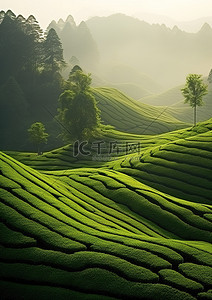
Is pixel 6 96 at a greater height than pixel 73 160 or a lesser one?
greater

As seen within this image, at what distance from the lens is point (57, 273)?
15.4m

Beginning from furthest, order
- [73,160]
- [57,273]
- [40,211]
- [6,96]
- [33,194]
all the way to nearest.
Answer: [6,96]
[73,160]
[33,194]
[40,211]
[57,273]

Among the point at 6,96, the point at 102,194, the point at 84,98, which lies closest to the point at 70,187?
the point at 102,194

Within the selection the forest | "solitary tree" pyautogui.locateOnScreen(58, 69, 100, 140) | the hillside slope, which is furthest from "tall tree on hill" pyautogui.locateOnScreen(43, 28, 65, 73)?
the hillside slope

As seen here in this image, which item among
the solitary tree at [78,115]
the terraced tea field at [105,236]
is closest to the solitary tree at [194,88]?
the solitary tree at [78,115]

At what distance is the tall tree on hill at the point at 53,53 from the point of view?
8512 cm

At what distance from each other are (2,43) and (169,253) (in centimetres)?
8392

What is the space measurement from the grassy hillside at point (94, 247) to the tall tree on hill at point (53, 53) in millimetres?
64417

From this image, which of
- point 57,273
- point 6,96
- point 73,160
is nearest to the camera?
point 57,273

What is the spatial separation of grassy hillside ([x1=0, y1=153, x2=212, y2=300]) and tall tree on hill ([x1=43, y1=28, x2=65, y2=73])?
2536 inches

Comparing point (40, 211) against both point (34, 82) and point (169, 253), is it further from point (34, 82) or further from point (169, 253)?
point (34, 82)

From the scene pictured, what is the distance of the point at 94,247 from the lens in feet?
56.4

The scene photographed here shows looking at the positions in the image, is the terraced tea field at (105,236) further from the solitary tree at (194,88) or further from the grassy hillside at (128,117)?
the grassy hillside at (128,117)

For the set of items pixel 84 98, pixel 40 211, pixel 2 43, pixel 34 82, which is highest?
pixel 2 43
